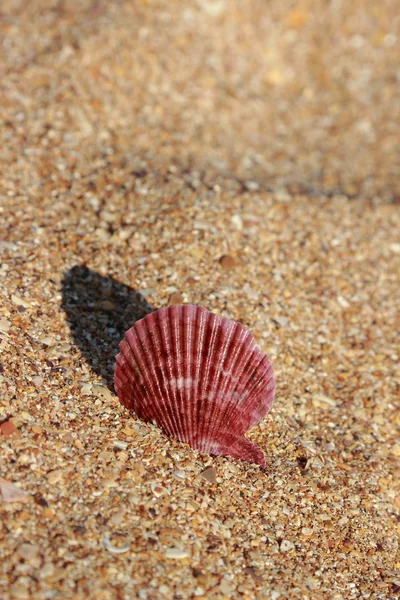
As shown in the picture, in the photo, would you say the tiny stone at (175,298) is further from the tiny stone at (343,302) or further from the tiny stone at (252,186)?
the tiny stone at (252,186)

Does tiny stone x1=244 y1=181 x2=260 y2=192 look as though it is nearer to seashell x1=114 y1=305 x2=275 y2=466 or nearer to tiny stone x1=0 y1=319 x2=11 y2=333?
seashell x1=114 y1=305 x2=275 y2=466

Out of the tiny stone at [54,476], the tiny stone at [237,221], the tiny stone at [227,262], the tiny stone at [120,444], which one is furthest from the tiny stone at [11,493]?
the tiny stone at [237,221]

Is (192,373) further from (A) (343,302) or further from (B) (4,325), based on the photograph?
(A) (343,302)

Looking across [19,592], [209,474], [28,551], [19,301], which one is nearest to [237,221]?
[19,301]

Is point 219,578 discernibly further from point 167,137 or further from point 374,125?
point 374,125

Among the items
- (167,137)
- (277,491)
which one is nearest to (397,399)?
(277,491)
